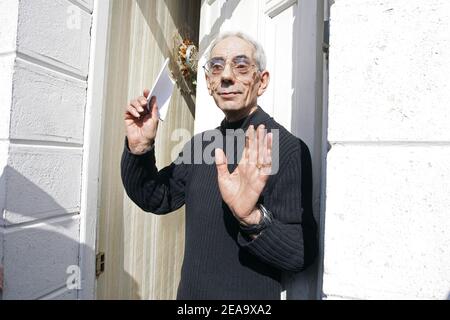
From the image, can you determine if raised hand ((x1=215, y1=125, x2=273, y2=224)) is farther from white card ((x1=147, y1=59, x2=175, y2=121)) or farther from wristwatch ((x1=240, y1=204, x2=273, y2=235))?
white card ((x1=147, y1=59, x2=175, y2=121))

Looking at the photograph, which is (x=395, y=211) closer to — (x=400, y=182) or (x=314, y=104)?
(x=400, y=182)

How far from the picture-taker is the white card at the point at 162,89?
3.23 ft

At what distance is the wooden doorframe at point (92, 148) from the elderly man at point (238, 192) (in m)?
0.18

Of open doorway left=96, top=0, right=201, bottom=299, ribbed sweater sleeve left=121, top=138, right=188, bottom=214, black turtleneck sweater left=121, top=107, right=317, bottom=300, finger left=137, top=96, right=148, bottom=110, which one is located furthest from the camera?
open doorway left=96, top=0, right=201, bottom=299

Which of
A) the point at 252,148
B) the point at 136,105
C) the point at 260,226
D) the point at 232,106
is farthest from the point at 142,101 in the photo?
the point at 260,226

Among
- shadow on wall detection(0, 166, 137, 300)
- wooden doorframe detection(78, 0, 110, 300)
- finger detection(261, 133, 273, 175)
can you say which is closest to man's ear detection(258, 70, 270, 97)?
finger detection(261, 133, 273, 175)

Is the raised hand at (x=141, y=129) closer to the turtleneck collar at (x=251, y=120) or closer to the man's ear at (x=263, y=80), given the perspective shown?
the turtleneck collar at (x=251, y=120)

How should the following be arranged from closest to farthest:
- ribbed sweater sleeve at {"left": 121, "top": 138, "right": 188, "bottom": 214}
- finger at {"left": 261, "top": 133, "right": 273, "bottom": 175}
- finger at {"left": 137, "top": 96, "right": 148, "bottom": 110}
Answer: finger at {"left": 261, "top": 133, "right": 273, "bottom": 175}, finger at {"left": 137, "top": 96, "right": 148, "bottom": 110}, ribbed sweater sleeve at {"left": 121, "top": 138, "right": 188, "bottom": 214}

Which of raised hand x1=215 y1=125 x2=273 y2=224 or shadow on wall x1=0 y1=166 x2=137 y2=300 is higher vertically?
raised hand x1=215 y1=125 x2=273 y2=224

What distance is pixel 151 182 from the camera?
123cm

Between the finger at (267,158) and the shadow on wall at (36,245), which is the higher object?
the finger at (267,158)

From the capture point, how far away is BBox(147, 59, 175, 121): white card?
98 cm

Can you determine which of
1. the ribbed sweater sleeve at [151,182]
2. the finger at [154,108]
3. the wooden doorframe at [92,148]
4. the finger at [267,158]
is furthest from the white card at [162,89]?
the finger at [267,158]

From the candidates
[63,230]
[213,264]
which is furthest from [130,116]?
[213,264]
